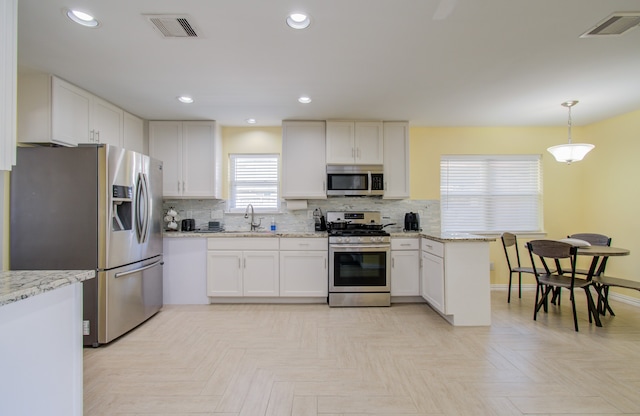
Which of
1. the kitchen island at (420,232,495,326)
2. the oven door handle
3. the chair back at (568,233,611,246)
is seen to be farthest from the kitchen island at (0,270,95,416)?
the chair back at (568,233,611,246)

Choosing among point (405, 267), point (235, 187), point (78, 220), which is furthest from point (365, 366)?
point (235, 187)

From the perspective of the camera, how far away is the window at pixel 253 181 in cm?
432

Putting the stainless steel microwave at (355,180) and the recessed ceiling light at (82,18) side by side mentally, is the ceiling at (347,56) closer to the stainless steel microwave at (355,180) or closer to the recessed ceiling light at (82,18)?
the recessed ceiling light at (82,18)

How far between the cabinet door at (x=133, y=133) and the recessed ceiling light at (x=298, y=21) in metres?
2.76

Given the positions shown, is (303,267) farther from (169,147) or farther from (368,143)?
(169,147)

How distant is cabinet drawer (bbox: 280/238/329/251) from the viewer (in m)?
3.72

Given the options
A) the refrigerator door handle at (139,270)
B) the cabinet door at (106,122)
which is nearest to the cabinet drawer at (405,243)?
the refrigerator door handle at (139,270)

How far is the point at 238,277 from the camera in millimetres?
3719

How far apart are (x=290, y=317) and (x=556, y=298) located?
11.3ft

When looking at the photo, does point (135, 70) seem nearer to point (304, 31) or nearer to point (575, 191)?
point (304, 31)

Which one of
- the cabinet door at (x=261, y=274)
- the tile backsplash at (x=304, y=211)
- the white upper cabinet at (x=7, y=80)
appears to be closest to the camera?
the white upper cabinet at (x=7, y=80)

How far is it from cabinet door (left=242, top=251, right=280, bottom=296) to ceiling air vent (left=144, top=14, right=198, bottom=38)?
8.09 ft

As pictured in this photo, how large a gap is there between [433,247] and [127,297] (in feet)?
10.8

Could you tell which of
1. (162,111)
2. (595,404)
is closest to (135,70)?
(162,111)
